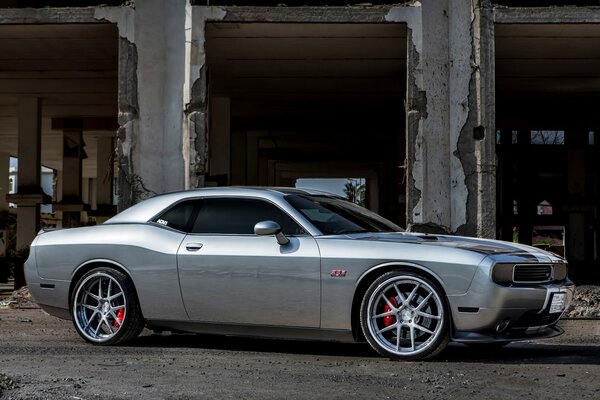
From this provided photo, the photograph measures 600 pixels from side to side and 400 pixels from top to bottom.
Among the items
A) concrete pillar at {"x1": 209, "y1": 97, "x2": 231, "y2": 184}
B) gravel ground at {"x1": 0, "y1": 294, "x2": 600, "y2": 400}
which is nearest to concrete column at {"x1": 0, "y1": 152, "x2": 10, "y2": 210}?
concrete pillar at {"x1": 209, "y1": 97, "x2": 231, "y2": 184}

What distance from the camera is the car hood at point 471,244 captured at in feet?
19.8

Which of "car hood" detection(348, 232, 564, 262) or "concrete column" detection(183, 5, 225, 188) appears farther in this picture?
"concrete column" detection(183, 5, 225, 188)

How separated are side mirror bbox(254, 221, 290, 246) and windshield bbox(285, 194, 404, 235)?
293 millimetres

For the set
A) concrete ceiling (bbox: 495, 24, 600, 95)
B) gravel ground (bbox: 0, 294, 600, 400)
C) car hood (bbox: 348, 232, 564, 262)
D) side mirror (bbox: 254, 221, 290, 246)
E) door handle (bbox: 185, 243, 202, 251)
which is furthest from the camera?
concrete ceiling (bbox: 495, 24, 600, 95)

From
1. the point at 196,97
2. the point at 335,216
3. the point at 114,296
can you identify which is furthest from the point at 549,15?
the point at 114,296

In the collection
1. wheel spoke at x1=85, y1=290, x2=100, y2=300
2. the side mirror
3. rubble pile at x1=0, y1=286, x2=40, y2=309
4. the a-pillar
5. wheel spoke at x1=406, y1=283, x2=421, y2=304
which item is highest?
the a-pillar

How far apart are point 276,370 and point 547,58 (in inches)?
400

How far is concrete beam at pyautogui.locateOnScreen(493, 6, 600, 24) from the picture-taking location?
10.8 meters

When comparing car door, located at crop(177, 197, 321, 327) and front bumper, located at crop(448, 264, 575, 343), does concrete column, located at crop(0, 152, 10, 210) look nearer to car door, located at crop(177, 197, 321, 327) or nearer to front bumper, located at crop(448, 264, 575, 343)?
car door, located at crop(177, 197, 321, 327)

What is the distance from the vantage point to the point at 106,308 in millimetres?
7055

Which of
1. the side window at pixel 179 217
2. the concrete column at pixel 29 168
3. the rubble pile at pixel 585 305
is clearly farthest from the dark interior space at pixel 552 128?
the concrete column at pixel 29 168

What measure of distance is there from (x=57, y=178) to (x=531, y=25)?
3785 cm

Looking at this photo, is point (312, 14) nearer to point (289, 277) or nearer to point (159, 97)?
point (159, 97)

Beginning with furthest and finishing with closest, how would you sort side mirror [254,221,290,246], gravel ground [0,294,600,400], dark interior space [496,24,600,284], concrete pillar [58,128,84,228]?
1. concrete pillar [58,128,84,228]
2. dark interior space [496,24,600,284]
3. side mirror [254,221,290,246]
4. gravel ground [0,294,600,400]
